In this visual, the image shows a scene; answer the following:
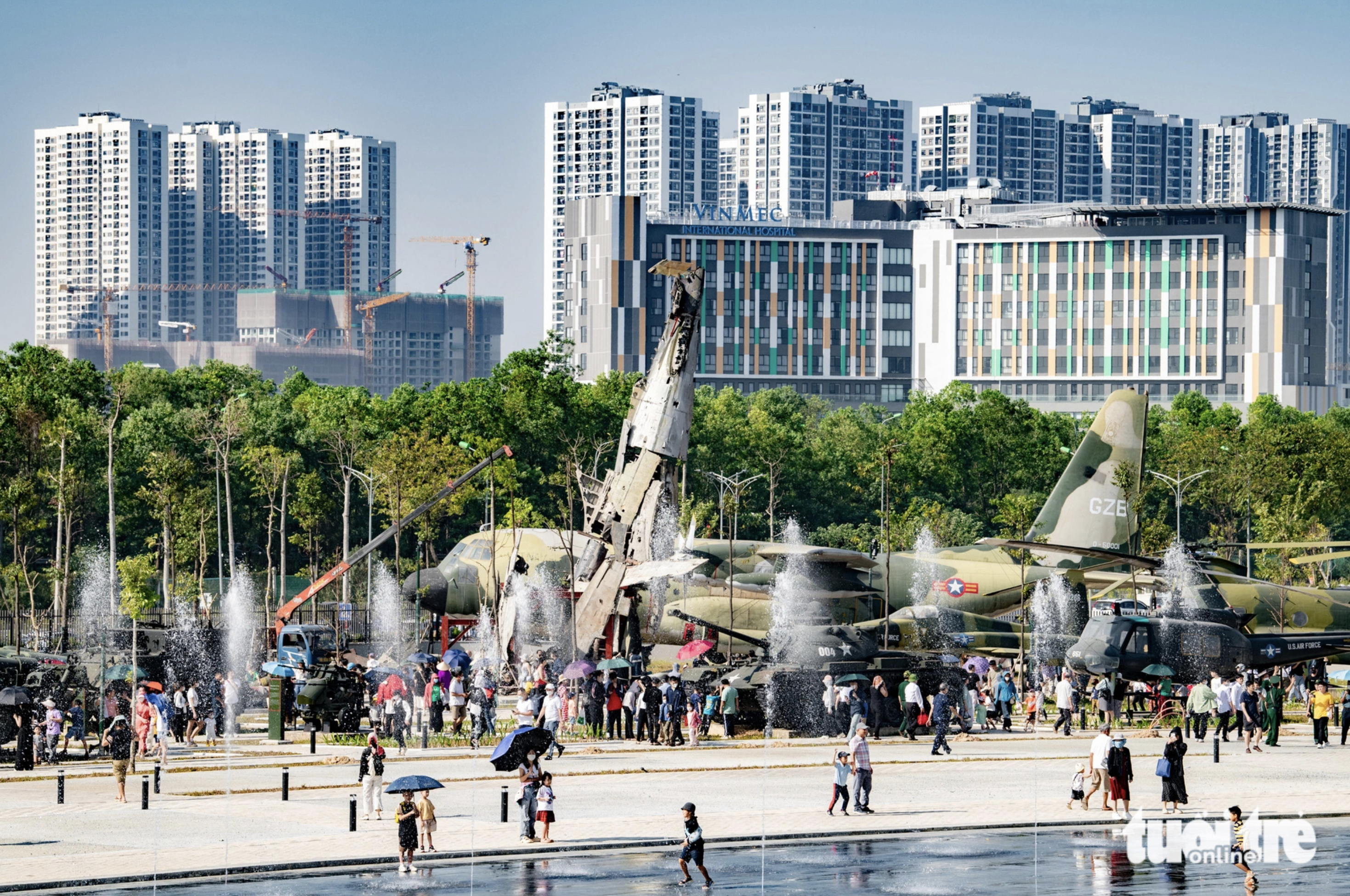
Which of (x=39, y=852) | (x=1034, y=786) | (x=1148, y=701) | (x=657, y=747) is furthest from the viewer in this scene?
(x=1148, y=701)

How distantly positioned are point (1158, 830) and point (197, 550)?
7491cm

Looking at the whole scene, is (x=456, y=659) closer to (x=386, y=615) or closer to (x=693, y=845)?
(x=693, y=845)

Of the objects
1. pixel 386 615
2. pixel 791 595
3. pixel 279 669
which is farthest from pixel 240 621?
pixel 279 669

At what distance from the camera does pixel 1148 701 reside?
58719mm

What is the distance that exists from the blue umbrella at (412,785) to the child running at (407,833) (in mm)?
94

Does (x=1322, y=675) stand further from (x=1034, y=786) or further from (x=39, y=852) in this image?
(x=39, y=852)

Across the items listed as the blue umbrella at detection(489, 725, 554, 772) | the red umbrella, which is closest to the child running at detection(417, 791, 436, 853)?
the blue umbrella at detection(489, 725, 554, 772)

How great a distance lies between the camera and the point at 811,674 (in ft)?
158

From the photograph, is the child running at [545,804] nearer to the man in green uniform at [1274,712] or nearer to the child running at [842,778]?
the child running at [842,778]

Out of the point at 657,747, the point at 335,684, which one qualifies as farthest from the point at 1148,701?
the point at 335,684

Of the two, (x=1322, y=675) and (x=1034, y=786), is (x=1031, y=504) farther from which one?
(x=1034, y=786)

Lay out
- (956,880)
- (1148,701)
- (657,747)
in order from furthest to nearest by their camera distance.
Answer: (1148,701), (657,747), (956,880)

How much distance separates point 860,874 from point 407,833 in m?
6.47

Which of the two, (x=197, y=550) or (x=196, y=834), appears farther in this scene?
(x=197, y=550)
